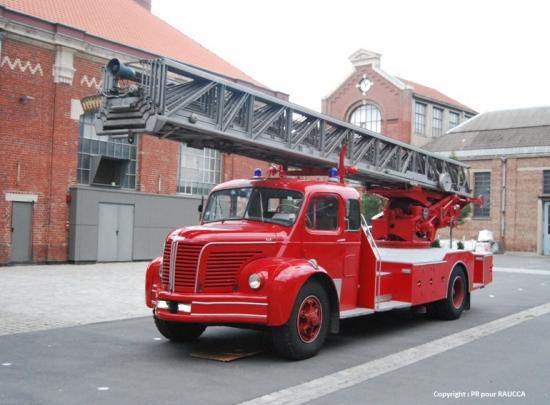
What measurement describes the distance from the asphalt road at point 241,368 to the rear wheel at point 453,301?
0.71 metres

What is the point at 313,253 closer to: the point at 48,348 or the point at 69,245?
the point at 48,348

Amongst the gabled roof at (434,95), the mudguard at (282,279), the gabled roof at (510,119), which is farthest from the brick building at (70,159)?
the gabled roof at (434,95)

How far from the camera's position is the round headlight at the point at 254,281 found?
767 cm

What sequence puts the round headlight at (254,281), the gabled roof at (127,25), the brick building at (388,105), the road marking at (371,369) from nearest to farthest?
the road marking at (371,369)
the round headlight at (254,281)
the gabled roof at (127,25)
the brick building at (388,105)

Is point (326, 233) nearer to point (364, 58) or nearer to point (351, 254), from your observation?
point (351, 254)

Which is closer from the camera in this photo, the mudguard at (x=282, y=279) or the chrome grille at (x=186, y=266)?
the mudguard at (x=282, y=279)

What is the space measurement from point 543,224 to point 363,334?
31.8m

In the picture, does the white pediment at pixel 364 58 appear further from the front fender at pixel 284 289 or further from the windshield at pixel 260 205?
the front fender at pixel 284 289

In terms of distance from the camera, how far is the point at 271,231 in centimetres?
845

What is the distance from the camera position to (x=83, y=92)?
2264 centimetres

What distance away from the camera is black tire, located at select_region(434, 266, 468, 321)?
1167 centimetres


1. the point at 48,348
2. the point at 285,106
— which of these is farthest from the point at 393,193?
the point at 48,348

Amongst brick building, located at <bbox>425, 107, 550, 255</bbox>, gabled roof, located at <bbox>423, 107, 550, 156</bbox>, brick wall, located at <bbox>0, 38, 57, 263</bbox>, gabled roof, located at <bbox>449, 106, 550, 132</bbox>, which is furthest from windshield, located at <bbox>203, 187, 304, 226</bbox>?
gabled roof, located at <bbox>449, 106, 550, 132</bbox>

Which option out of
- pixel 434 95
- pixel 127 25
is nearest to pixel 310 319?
pixel 127 25
